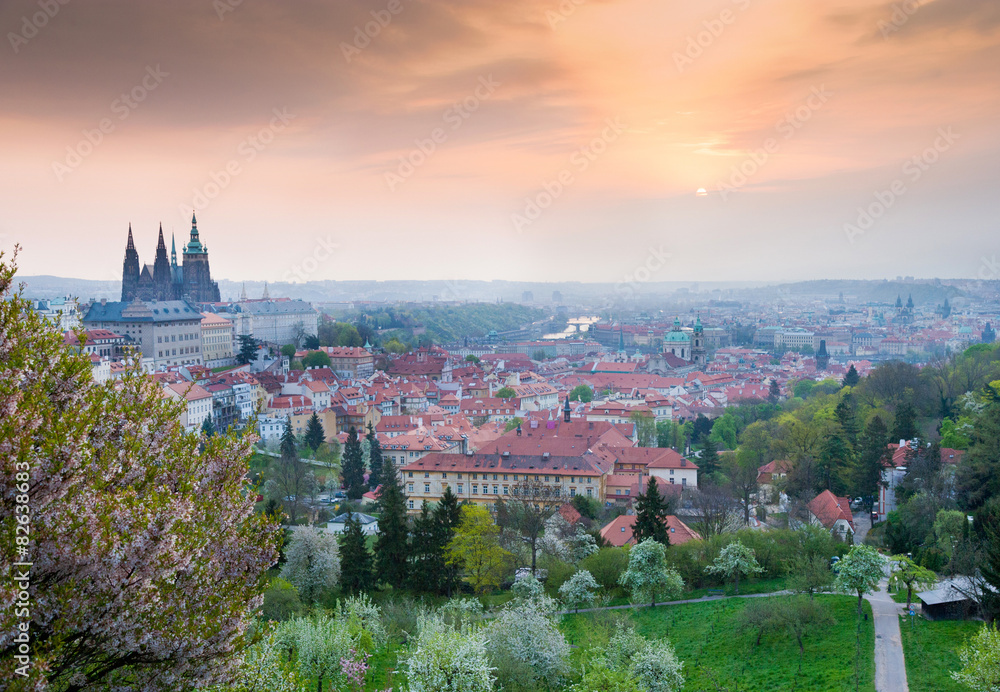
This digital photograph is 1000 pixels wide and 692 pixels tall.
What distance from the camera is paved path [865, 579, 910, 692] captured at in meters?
14.9

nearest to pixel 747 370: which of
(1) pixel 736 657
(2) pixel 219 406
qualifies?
(2) pixel 219 406

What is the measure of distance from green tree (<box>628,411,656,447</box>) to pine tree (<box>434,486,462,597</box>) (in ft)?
81.2

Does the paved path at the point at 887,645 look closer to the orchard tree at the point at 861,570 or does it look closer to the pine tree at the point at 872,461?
the orchard tree at the point at 861,570

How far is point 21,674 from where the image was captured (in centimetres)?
487

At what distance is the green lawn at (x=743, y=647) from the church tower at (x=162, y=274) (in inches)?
2981

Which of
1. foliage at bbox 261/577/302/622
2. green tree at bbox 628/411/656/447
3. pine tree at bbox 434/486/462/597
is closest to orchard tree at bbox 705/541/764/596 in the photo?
pine tree at bbox 434/486/462/597

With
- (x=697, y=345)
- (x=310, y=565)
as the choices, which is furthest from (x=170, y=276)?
(x=310, y=565)

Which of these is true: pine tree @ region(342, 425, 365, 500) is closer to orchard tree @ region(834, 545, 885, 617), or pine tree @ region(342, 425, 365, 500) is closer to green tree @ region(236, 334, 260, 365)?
orchard tree @ region(834, 545, 885, 617)

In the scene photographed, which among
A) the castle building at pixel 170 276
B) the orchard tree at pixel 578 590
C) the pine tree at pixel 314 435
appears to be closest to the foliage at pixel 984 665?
the orchard tree at pixel 578 590

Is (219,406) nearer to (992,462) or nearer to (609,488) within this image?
(609,488)

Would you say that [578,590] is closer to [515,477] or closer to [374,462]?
[515,477]

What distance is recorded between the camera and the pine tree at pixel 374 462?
39625 millimetres

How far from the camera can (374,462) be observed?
137ft

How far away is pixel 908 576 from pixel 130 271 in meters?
83.3
